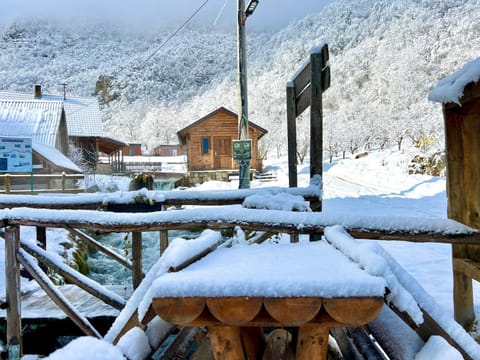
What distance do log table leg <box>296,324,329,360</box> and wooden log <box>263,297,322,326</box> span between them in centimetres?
23

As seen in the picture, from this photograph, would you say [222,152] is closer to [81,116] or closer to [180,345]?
[81,116]

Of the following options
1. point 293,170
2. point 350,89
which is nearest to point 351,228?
point 293,170

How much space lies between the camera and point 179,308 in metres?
1.15

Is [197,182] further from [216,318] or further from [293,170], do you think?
[216,318]

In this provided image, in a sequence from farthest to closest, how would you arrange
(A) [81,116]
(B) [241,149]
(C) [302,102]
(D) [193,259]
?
(A) [81,116], (B) [241,149], (C) [302,102], (D) [193,259]

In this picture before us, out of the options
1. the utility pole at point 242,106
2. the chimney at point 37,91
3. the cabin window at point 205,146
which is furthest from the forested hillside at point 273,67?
the chimney at point 37,91

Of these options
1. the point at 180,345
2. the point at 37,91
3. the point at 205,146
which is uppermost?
the point at 37,91

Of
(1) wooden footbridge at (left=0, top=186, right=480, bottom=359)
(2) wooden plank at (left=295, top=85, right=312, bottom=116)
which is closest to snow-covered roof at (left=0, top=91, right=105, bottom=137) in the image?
(2) wooden plank at (left=295, top=85, right=312, bottom=116)

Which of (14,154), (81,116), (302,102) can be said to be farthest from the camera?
(81,116)

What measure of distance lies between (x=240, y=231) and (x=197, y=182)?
74.1ft

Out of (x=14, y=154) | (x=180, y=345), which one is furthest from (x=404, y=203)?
(x=180, y=345)

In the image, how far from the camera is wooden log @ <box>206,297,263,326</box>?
3.72 ft

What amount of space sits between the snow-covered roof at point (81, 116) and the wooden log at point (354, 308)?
3086 centimetres

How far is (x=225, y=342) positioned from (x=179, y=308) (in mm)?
316
